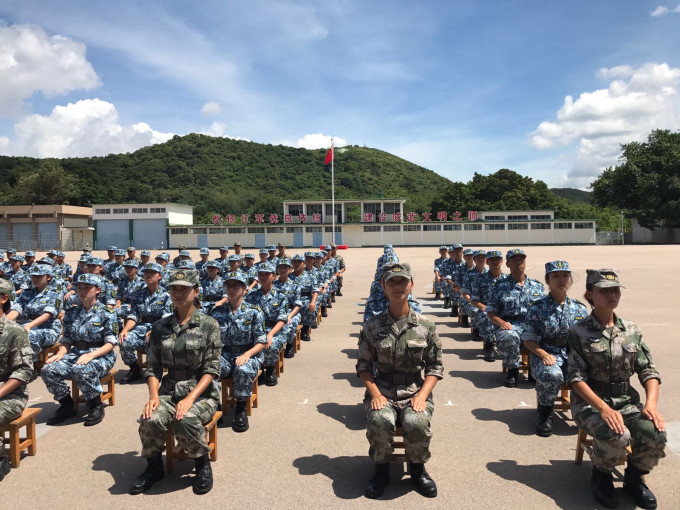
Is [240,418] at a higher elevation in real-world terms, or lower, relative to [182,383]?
lower

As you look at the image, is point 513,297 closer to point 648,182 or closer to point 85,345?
point 85,345

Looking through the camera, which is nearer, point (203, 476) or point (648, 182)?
point (203, 476)

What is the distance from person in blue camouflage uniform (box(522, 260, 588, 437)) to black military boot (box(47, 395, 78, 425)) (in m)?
5.35

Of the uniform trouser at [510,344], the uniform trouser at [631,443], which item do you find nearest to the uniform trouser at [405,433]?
the uniform trouser at [631,443]

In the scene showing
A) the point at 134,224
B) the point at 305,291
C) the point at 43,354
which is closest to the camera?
the point at 43,354

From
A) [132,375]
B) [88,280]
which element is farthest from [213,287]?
[88,280]

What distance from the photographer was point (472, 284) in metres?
8.74

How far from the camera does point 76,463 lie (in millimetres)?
4328

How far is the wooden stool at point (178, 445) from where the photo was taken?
4.04 m

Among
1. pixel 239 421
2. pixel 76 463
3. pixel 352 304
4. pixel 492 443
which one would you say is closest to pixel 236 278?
pixel 239 421

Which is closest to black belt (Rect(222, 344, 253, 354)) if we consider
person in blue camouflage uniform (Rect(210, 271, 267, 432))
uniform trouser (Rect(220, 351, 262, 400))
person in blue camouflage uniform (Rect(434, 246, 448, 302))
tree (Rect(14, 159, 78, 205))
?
person in blue camouflage uniform (Rect(210, 271, 267, 432))

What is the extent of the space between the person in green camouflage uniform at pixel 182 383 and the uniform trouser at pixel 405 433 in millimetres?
1425

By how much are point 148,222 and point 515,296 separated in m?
57.5

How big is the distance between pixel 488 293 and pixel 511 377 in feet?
5.78
